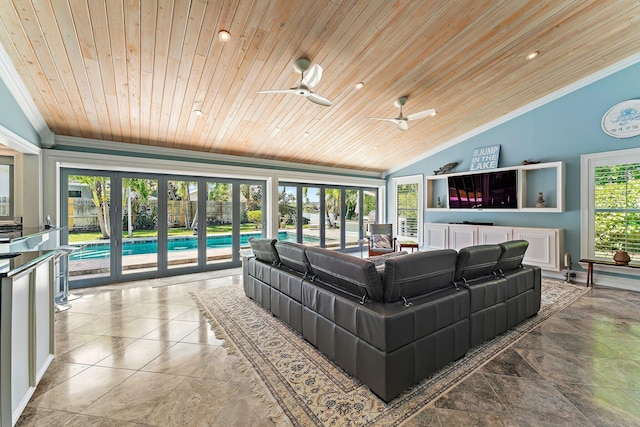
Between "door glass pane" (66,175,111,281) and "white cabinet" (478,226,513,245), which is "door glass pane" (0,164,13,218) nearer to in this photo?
"door glass pane" (66,175,111,281)

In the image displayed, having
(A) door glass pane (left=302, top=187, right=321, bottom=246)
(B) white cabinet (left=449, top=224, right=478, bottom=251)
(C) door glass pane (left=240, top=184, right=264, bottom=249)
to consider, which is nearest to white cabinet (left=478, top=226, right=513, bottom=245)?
(B) white cabinet (left=449, top=224, right=478, bottom=251)

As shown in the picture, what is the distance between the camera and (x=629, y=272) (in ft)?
14.5

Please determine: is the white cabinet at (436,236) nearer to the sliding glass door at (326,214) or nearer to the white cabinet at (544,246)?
the white cabinet at (544,246)

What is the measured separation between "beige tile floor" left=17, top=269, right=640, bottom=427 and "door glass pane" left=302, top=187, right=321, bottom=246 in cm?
430

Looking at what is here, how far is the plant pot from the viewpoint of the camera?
4.28 metres

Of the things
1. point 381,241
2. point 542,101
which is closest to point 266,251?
point 381,241

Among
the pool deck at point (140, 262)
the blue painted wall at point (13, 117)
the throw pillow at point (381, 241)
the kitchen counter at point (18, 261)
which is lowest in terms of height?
the pool deck at point (140, 262)

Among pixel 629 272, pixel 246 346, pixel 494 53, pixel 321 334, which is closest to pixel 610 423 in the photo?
pixel 321 334

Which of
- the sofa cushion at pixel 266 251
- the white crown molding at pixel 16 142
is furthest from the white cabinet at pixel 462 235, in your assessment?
the white crown molding at pixel 16 142

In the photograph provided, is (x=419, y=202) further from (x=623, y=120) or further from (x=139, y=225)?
(x=139, y=225)

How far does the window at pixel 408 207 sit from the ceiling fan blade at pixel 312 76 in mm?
5223

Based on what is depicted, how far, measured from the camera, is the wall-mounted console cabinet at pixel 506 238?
4.89m

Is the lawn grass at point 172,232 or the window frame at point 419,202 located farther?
the window frame at point 419,202

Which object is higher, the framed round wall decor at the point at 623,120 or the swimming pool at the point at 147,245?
the framed round wall decor at the point at 623,120
